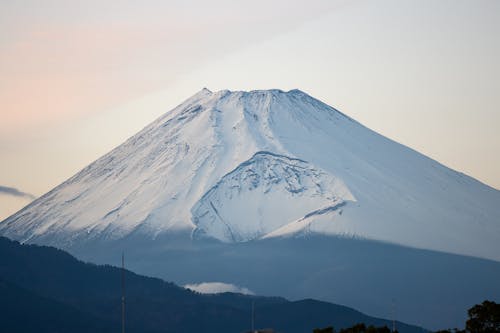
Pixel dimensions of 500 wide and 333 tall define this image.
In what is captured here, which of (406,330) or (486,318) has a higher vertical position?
(406,330)

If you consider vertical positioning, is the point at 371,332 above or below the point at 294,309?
below

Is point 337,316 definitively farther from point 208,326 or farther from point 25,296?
point 25,296

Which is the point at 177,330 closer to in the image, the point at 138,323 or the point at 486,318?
the point at 138,323

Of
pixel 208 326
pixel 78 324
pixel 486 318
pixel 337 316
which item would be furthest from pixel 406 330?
pixel 486 318

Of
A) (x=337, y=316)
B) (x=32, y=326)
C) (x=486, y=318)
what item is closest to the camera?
(x=486, y=318)

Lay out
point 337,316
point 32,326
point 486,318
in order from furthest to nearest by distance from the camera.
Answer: point 337,316 → point 32,326 → point 486,318

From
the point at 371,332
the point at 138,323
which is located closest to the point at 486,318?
the point at 371,332

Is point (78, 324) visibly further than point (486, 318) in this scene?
Yes

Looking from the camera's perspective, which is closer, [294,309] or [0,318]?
[0,318]
